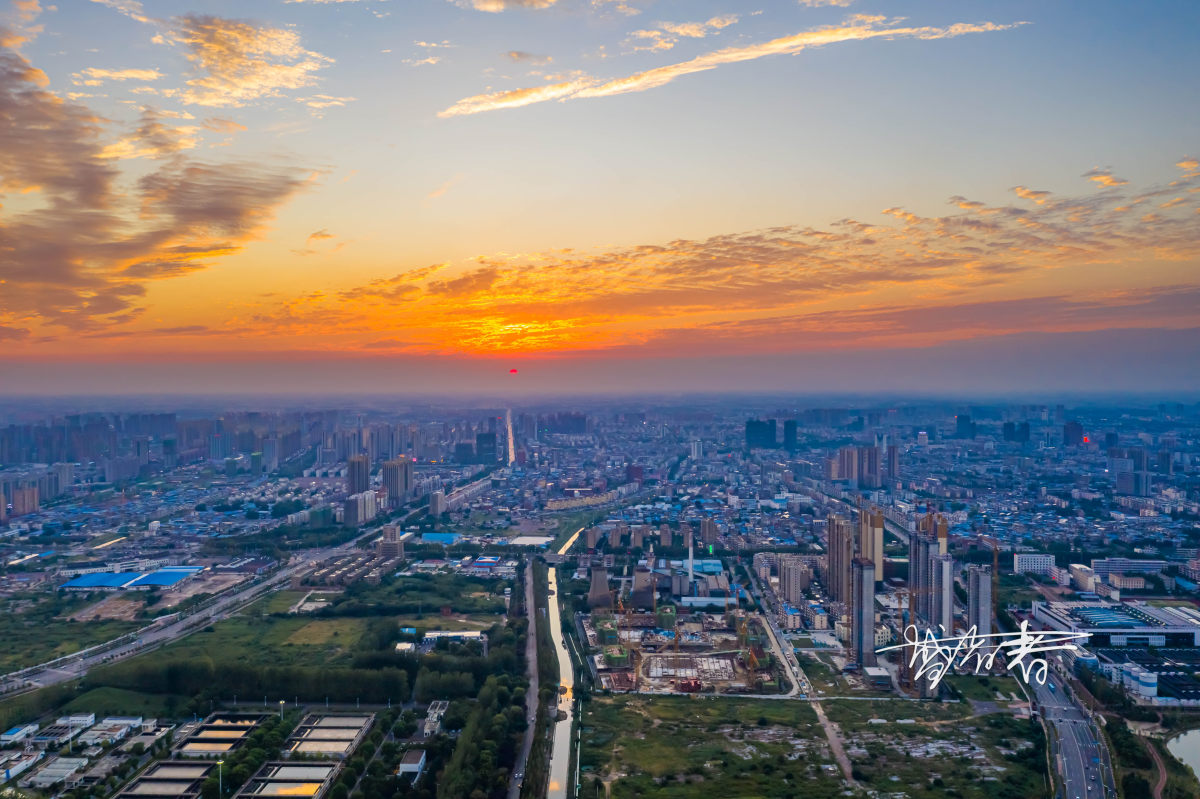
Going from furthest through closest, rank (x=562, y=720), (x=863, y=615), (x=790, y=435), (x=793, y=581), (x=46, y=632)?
(x=790, y=435) < (x=793, y=581) < (x=46, y=632) < (x=863, y=615) < (x=562, y=720)

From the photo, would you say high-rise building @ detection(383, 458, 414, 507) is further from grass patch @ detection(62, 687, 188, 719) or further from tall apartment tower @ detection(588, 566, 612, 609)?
grass patch @ detection(62, 687, 188, 719)

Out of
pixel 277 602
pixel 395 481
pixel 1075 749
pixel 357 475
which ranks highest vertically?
pixel 357 475

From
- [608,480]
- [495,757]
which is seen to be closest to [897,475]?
[608,480]

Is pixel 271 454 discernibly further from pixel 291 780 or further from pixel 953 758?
pixel 953 758

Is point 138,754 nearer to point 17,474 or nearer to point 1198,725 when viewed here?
point 1198,725

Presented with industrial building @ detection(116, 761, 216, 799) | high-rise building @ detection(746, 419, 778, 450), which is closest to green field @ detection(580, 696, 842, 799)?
industrial building @ detection(116, 761, 216, 799)

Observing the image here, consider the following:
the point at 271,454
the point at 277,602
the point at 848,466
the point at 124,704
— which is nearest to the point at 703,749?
the point at 124,704

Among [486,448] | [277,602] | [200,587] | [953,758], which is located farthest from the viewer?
[486,448]
